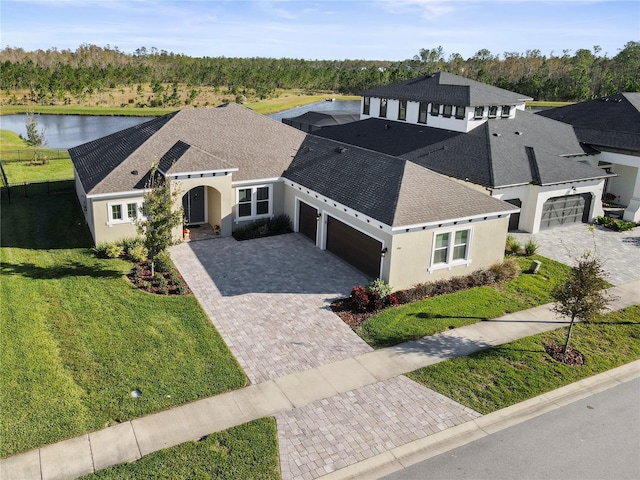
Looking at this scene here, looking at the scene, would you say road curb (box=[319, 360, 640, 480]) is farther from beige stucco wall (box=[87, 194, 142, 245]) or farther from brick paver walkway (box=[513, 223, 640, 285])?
beige stucco wall (box=[87, 194, 142, 245])

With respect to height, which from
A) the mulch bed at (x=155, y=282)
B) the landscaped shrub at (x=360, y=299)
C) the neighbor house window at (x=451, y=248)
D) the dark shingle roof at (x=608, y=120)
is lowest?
the mulch bed at (x=155, y=282)

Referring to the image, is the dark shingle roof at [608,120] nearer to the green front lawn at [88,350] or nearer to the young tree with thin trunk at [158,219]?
the young tree with thin trunk at [158,219]

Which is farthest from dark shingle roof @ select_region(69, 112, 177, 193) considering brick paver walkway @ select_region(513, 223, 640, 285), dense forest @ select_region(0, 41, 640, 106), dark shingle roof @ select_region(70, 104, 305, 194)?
dense forest @ select_region(0, 41, 640, 106)

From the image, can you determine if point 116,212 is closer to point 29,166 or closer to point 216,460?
point 216,460

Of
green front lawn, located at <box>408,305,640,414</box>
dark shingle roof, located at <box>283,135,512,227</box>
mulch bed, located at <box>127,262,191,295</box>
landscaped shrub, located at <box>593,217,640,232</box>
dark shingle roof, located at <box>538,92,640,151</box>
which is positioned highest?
dark shingle roof, located at <box>538,92,640,151</box>

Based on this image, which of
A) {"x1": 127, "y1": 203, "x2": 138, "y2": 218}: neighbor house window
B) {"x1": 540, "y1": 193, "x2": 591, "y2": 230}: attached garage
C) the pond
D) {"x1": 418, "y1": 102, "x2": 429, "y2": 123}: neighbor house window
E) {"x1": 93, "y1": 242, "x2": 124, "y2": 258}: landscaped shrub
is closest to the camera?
{"x1": 93, "y1": 242, "x2": 124, "y2": 258}: landscaped shrub

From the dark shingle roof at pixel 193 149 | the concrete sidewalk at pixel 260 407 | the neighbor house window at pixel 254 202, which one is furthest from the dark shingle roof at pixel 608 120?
the neighbor house window at pixel 254 202
